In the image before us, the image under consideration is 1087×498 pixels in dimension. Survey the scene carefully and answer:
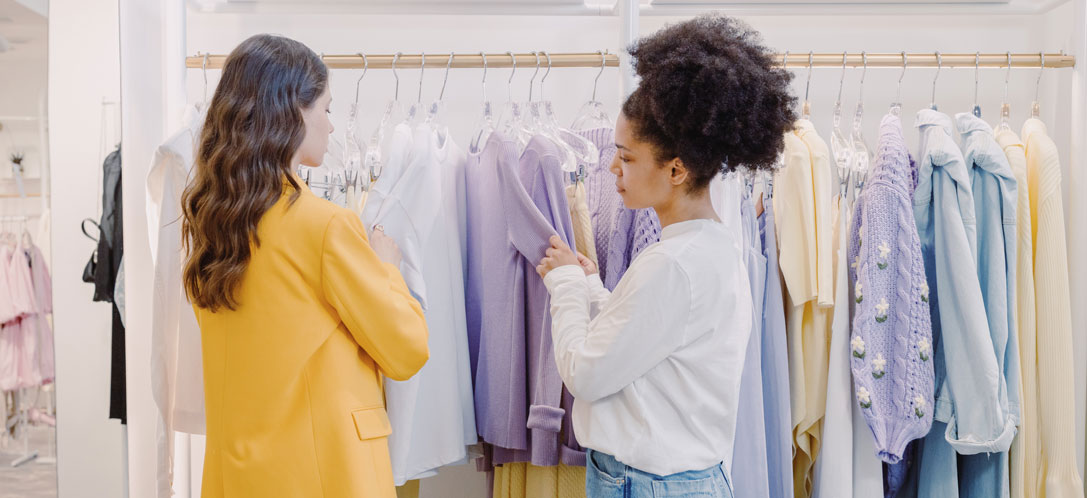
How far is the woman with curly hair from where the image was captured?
1.28m

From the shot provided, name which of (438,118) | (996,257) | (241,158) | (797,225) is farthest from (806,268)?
(241,158)

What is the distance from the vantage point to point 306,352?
1403 mm

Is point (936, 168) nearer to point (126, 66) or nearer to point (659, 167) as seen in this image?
point (659, 167)

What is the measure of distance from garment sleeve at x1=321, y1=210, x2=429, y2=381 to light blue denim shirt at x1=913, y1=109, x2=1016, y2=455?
119 cm

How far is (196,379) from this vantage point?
175 centimetres

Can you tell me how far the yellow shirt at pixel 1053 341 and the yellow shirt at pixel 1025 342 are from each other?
18 millimetres

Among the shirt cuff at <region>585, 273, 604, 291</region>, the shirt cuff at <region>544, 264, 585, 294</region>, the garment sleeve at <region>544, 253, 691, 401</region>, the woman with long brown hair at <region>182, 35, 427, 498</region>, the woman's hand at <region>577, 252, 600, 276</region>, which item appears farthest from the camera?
the woman's hand at <region>577, 252, 600, 276</region>

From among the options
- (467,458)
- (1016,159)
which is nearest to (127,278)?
(467,458)

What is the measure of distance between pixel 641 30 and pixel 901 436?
142cm

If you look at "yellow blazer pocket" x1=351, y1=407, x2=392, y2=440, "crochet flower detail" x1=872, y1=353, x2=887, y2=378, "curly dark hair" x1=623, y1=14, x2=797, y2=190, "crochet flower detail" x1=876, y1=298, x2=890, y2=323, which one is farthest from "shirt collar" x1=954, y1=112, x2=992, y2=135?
"yellow blazer pocket" x1=351, y1=407, x2=392, y2=440

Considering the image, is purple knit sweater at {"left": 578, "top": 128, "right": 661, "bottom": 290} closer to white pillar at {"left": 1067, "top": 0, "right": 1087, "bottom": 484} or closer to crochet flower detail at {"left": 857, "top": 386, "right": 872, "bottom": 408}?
crochet flower detail at {"left": 857, "top": 386, "right": 872, "bottom": 408}

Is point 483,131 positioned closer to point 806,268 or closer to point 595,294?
point 595,294

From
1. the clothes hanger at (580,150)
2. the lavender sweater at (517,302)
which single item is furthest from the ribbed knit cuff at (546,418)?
the clothes hanger at (580,150)

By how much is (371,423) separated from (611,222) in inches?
29.2
